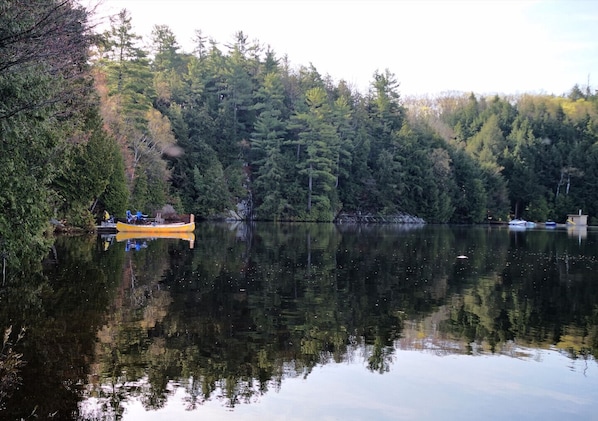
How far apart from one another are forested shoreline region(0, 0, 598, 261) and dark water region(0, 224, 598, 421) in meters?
15.5

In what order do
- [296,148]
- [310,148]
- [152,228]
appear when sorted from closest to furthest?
[152,228] < [310,148] < [296,148]

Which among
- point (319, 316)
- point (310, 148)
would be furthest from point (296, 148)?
point (319, 316)

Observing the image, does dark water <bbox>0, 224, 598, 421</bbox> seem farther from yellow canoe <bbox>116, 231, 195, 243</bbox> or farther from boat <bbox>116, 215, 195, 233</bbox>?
boat <bbox>116, 215, 195, 233</bbox>

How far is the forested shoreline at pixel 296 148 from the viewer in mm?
49938

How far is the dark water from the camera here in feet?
27.6

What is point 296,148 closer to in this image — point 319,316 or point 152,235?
point 152,235

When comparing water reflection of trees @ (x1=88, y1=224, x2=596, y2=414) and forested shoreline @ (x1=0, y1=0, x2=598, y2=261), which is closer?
water reflection of trees @ (x1=88, y1=224, x2=596, y2=414)

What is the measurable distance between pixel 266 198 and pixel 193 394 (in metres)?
61.7

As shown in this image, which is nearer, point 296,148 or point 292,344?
point 292,344

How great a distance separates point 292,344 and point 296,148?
65.0 m

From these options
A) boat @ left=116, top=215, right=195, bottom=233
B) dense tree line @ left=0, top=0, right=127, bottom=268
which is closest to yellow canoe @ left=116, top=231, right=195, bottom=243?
boat @ left=116, top=215, right=195, bottom=233

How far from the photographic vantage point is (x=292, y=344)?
11430 millimetres

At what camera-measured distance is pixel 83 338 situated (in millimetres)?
11062

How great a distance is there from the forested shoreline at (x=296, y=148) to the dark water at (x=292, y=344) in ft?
51.0
